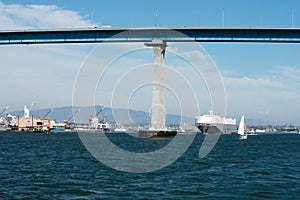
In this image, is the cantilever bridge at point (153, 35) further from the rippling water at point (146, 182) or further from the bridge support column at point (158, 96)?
the rippling water at point (146, 182)

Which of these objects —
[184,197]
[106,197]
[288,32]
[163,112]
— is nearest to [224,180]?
[184,197]

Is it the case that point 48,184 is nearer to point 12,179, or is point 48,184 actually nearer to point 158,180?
point 12,179

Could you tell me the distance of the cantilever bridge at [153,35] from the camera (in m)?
91.0

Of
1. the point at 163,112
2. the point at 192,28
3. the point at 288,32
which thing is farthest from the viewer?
the point at 163,112

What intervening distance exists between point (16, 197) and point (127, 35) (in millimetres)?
81504

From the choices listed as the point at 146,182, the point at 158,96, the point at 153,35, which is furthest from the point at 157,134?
the point at 146,182

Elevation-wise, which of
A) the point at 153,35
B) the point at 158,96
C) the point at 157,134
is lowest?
the point at 157,134

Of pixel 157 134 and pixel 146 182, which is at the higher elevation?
pixel 157 134

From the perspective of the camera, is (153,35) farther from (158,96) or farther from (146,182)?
(146,182)

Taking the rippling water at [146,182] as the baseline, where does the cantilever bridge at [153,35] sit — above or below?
above

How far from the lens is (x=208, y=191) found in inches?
1139

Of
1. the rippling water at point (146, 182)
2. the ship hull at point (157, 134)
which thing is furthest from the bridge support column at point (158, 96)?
the rippling water at point (146, 182)

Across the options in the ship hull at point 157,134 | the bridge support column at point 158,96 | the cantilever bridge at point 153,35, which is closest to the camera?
the cantilever bridge at point 153,35

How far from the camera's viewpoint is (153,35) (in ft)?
345
